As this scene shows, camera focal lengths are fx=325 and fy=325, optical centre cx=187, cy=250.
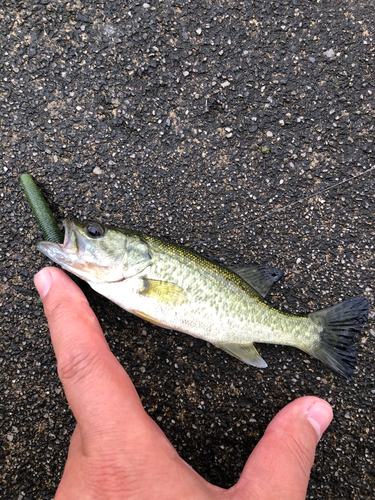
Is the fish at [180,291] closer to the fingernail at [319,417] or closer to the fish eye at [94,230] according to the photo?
the fish eye at [94,230]

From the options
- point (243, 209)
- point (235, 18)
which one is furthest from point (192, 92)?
point (243, 209)

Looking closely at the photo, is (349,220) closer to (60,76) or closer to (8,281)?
(60,76)

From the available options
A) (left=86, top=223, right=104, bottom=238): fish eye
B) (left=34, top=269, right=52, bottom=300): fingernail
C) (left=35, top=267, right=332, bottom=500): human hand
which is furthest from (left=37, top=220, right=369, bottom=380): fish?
(left=35, top=267, right=332, bottom=500): human hand

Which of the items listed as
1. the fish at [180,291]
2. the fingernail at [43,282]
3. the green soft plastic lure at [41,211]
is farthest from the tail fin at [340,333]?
the green soft plastic lure at [41,211]

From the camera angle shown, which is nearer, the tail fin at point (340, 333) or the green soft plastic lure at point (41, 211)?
the green soft plastic lure at point (41, 211)

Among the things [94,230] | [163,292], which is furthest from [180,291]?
[94,230]

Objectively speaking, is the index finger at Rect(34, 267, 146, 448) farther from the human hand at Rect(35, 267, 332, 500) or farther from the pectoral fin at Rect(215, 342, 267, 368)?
the pectoral fin at Rect(215, 342, 267, 368)

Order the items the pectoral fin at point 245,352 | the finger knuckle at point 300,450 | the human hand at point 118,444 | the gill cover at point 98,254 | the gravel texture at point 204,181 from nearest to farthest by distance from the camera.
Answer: the human hand at point 118,444, the finger knuckle at point 300,450, the gill cover at point 98,254, the pectoral fin at point 245,352, the gravel texture at point 204,181
